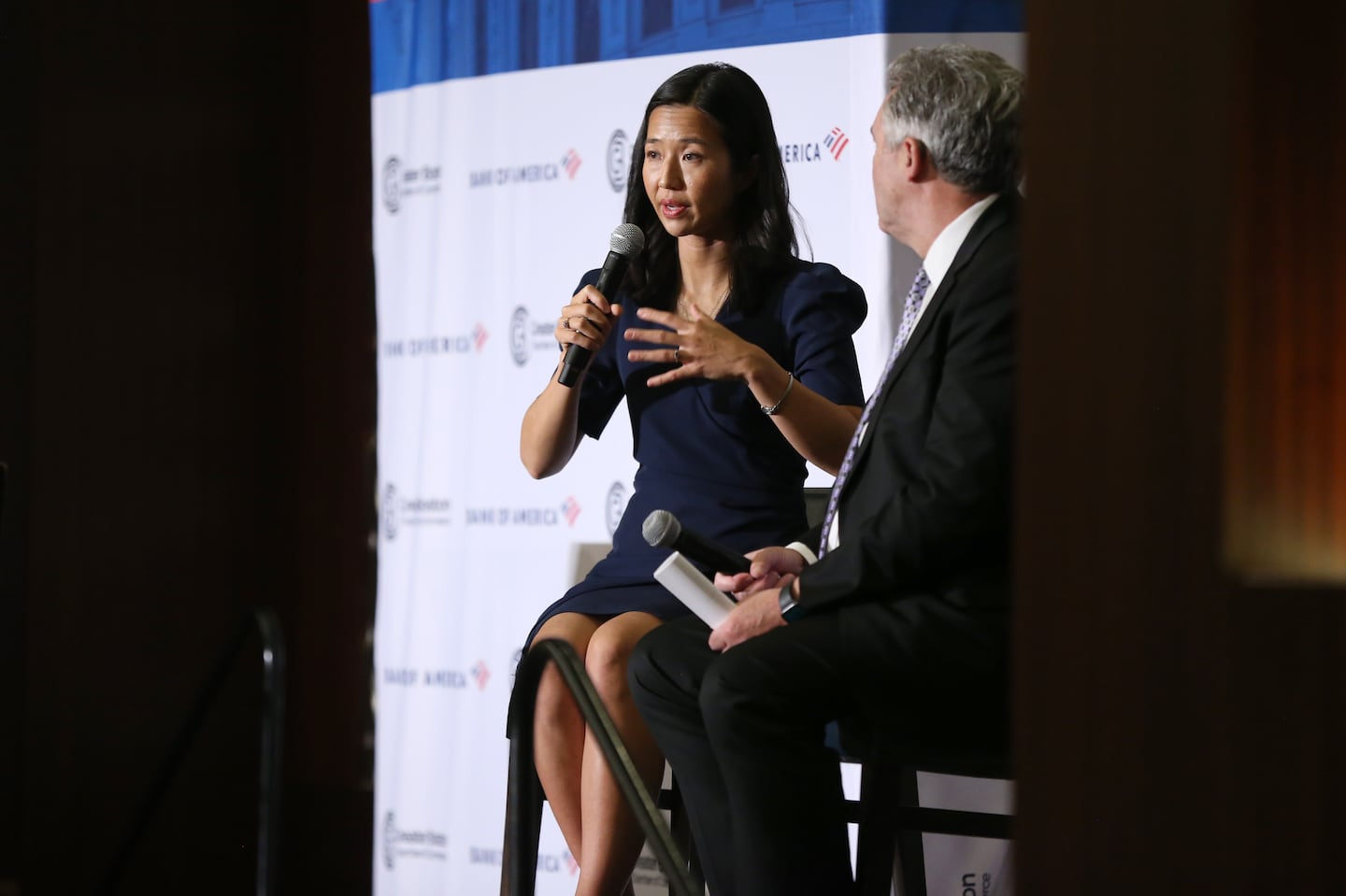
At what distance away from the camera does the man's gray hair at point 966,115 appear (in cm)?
176

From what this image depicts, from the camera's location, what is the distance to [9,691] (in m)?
3.21

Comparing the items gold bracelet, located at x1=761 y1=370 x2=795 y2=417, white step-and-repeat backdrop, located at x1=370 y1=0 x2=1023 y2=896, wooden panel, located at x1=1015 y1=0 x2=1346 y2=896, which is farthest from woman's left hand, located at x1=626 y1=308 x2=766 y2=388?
wooden panel, located at x1=1015 y1=0 x2=1346 y2=896

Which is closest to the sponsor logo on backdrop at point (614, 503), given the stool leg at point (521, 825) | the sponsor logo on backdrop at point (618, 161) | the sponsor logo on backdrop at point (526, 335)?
the sponsor logo on backdrop at point (526, 335)

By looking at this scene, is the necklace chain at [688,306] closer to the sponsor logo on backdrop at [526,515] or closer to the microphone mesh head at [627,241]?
the microphone mesh head at [627,241]

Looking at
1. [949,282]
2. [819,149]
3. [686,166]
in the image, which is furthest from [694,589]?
[819,149]

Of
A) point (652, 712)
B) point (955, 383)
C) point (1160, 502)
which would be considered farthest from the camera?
point (652, 712)

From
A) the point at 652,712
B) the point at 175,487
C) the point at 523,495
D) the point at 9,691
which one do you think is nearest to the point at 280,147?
the point at 175,487

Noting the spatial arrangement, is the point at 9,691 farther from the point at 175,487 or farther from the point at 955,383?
the point at 955,383

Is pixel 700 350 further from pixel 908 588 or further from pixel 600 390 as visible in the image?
pixel 908 588

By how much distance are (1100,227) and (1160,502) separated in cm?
18

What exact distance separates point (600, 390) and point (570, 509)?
1010 millimetres

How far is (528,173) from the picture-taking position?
11.8ft

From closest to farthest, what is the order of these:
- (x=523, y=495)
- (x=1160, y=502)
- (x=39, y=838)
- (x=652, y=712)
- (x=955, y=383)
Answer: (x=1160, y=502) → (x=955, y=383) → (x=652, y=712) → (x=39, y=838) → (x=523, y=495)

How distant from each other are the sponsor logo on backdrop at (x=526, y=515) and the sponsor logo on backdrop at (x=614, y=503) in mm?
95
